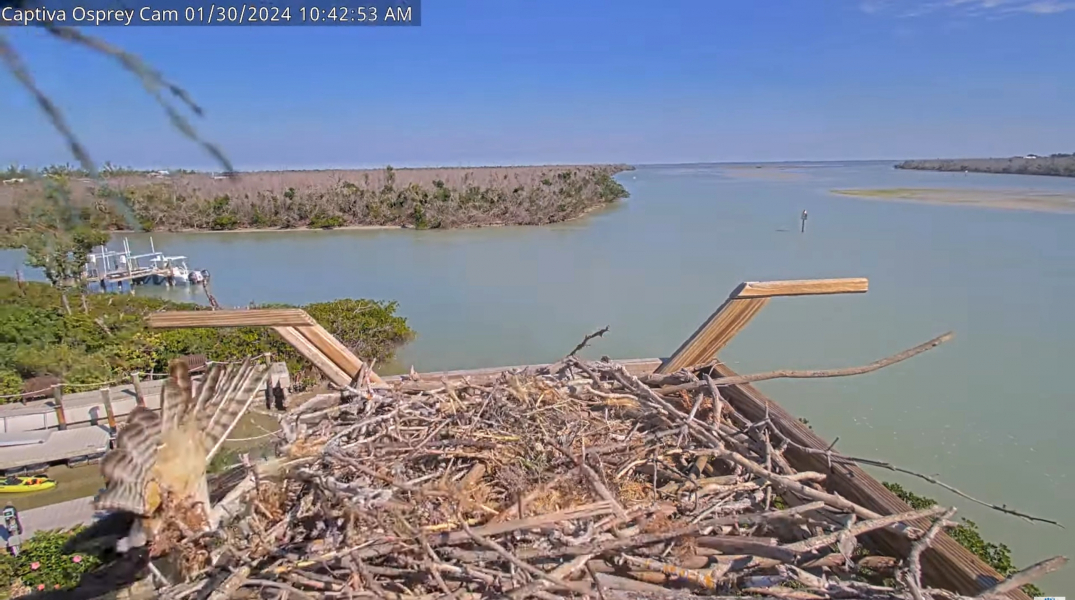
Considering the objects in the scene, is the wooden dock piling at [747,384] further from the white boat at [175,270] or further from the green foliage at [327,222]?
the green foliage at [327,222]

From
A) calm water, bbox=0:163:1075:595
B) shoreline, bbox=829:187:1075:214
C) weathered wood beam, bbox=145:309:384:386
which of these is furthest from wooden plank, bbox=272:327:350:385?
shoreline, bbox=829:187:1075:214

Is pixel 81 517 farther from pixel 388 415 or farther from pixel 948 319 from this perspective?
pixel 948 319

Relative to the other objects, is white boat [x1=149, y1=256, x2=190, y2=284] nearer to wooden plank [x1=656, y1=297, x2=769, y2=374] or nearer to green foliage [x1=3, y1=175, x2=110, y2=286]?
wooden plank [x1=656, y1=297, x2=769, y2=374]

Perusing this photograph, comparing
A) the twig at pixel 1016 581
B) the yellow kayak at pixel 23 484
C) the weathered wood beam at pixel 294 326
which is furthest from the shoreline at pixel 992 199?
the yellow kayak at pixel 23 484

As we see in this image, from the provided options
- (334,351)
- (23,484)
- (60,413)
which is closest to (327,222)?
(60,413)

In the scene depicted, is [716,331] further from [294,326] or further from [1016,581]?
[294,326]
